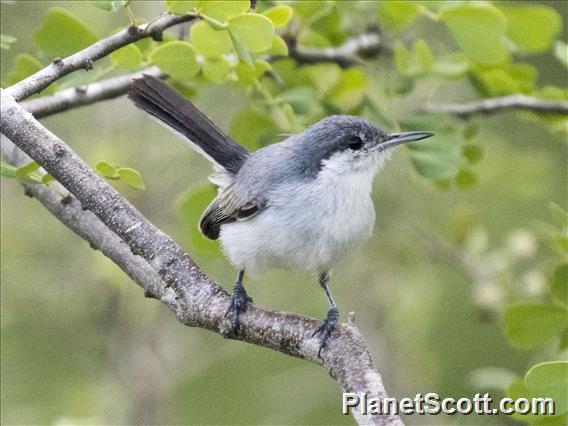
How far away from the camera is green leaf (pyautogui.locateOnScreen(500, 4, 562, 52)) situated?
2.97 metres

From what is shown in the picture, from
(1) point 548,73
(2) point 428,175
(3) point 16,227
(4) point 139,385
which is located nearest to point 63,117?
(3) point 16,227

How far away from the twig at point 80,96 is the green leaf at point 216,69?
11.0 inches

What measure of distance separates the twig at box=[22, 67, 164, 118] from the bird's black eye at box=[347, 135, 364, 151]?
2.01ft

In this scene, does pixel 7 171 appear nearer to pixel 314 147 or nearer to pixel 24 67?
pixel 24 67

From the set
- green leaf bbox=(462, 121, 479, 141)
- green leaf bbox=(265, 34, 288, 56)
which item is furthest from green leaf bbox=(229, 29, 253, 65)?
green leaf bbox=(462, 121, 479, 141)

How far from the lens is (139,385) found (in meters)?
3.72

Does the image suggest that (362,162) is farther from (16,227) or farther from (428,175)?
(16,227)

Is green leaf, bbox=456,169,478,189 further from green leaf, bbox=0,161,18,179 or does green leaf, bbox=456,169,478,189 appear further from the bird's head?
green leaf, bbox=0,161,18,179

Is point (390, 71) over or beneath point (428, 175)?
over

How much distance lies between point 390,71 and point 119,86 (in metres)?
0.94

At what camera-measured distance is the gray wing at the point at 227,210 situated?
2859 millimetres

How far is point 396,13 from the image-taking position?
2.78 meters

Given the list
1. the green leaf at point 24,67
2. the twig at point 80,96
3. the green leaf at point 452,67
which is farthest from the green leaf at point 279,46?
the green leaf at point 24,67

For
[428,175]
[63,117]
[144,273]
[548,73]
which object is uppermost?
[548,73]
